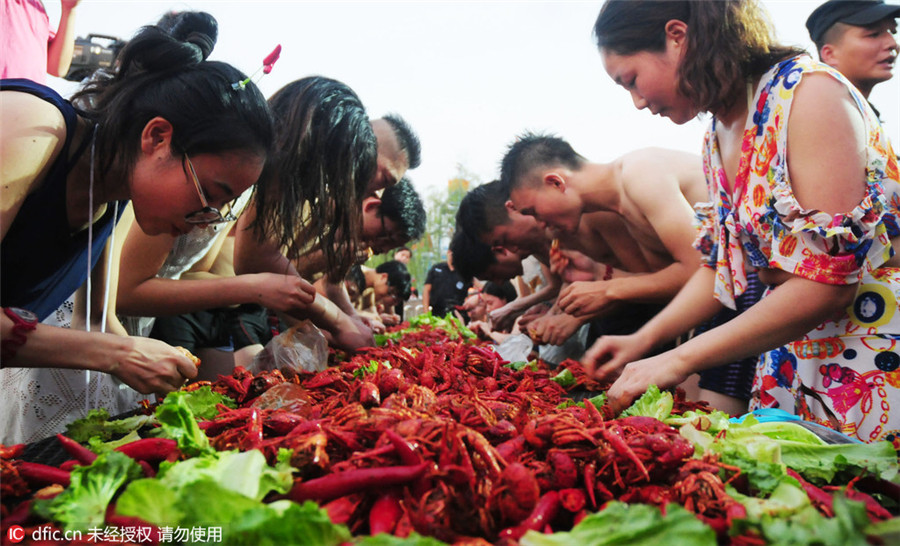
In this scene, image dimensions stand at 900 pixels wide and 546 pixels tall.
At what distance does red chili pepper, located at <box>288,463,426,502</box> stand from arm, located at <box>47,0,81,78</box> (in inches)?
117

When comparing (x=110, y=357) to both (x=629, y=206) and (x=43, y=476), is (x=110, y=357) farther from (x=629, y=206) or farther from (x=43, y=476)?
(x=629, y=206)

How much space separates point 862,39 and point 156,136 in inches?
127

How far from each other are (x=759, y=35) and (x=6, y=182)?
251cm

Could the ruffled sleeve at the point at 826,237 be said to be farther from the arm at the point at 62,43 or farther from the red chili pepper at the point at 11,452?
the arm at the point at 62,43

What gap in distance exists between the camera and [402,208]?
458cm

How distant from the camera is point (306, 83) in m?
2.91

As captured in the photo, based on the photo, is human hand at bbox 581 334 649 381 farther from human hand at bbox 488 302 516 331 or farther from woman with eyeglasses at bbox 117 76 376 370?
human hand at bbox 488 302 516 331

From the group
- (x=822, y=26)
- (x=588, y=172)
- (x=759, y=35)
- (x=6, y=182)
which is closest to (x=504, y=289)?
(x=588, y=172)

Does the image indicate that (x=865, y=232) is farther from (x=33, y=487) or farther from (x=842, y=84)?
(x=33, y=487)

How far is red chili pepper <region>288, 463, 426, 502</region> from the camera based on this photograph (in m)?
1.06

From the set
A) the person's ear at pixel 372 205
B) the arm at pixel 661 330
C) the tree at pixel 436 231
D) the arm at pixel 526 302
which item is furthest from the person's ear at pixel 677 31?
the tree at pixel 436 231

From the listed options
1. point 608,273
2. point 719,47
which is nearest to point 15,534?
point 719,47

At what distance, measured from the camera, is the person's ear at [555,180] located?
143 inches

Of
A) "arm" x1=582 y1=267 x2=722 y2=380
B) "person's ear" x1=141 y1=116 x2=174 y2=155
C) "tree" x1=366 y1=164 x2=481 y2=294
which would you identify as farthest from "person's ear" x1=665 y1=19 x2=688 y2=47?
"tree" x1=366 y1=164 x2=481 y2=294
